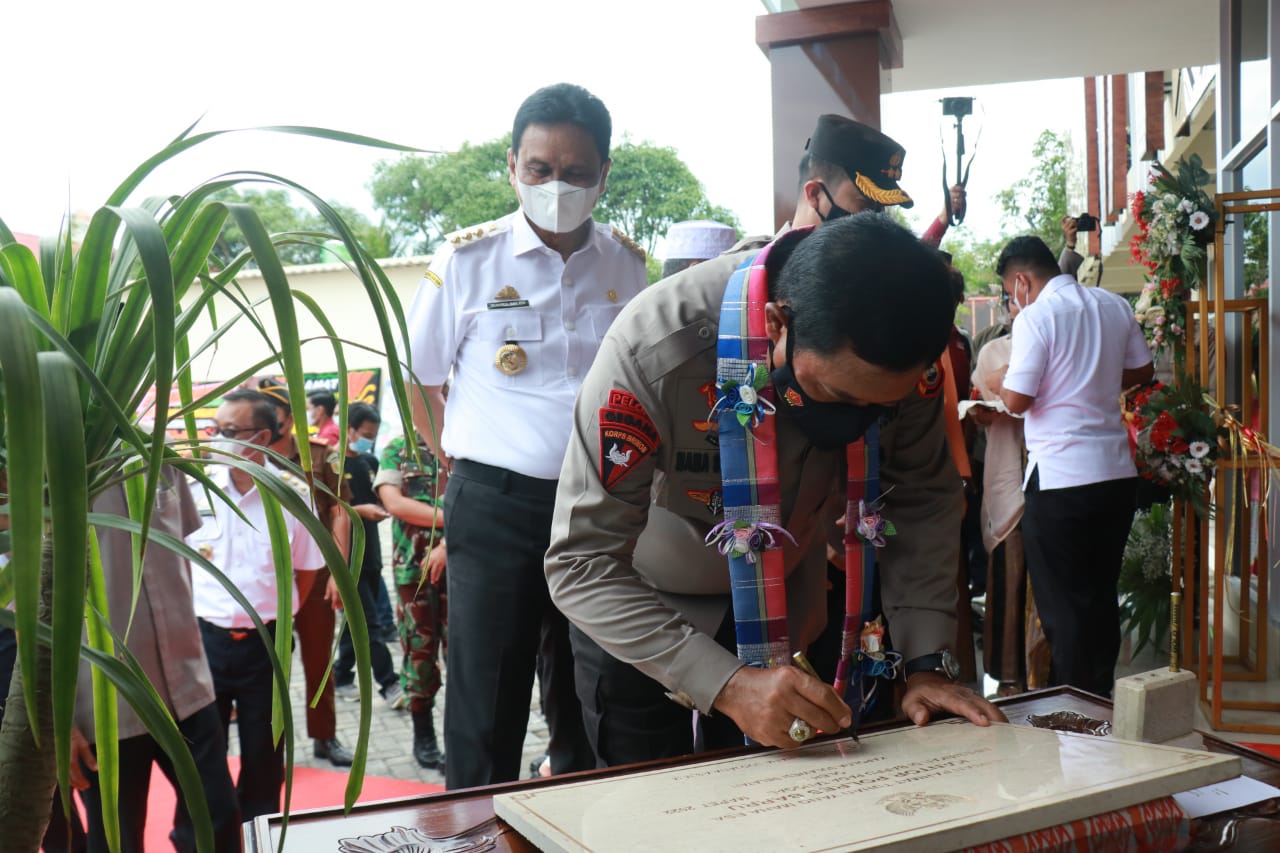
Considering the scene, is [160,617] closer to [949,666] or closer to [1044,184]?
[949,666]

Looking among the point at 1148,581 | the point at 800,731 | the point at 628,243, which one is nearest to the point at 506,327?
the point at 628,243

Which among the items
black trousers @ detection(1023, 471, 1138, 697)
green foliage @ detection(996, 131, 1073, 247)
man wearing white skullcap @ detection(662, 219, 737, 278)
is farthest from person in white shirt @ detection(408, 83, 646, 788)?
green foliage @ detection(996, 131, 1073, 247)

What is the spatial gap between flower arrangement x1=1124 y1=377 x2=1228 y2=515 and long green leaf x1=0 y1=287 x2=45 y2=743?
4097mm

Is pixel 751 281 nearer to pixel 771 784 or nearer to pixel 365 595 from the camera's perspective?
pixel 771 784

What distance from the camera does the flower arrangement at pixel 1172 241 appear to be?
412 cm

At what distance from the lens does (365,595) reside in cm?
573

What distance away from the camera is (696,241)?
13.7 feet

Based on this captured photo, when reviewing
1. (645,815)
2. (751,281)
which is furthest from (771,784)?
(751,281)

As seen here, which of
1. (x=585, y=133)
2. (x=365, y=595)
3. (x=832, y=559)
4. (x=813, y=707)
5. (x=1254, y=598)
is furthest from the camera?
(x=365, y=595)

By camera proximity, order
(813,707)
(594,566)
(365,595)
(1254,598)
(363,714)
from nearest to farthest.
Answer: (363,714) < (813,707) < (594,566) < (1254,598) < (365,595)

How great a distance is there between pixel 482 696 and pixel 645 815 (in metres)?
1.49

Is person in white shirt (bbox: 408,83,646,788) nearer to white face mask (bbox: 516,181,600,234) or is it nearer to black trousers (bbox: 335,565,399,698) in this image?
white face mask (bbox: 516,181,600,234)

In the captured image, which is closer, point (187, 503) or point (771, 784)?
point (771, 784)

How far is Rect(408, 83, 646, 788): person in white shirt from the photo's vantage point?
2.50 meters
